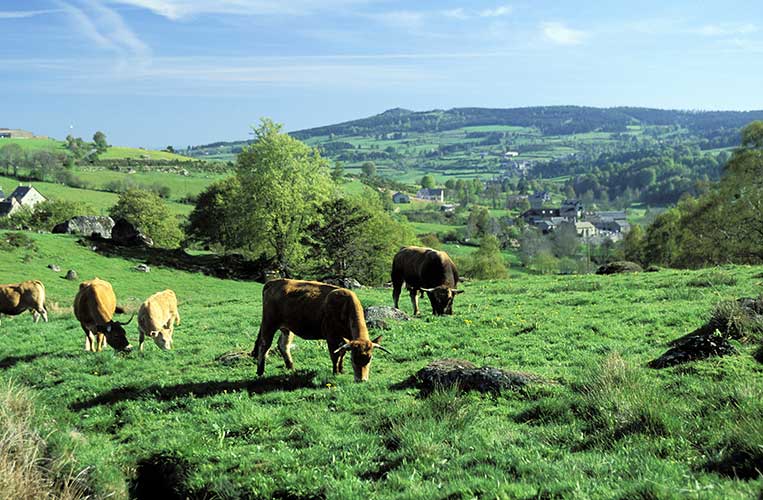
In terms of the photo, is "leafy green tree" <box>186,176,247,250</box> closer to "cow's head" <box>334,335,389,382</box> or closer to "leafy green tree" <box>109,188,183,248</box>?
"leafy green tree" <box>109,188,183,248</box>

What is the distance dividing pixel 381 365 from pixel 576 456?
6818 mm

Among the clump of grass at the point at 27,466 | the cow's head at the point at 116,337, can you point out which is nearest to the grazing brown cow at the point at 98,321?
the cow's head at the point at 116,337

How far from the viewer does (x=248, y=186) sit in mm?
58094

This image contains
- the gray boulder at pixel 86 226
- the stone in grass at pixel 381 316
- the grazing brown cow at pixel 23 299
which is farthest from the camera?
the gray boulder at pixel 86 226

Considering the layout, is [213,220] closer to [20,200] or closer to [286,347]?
[20,200]

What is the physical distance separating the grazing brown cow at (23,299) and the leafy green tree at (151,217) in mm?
52449

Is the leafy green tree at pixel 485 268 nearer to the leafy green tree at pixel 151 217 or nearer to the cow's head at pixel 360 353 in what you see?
the leafy green tree at pixel 151 217

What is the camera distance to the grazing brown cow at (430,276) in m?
20.5

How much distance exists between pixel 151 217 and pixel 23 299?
55.3m

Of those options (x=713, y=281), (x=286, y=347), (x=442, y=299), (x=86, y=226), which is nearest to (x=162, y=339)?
(x=286, y=347)

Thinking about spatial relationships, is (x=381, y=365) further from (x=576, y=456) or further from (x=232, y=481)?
(x=576, y=456)

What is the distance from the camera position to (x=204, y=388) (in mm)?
12922

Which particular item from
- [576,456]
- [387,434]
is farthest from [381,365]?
[576,456]

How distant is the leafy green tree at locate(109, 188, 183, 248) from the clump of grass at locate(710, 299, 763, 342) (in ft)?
244
